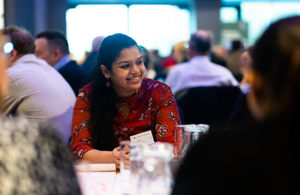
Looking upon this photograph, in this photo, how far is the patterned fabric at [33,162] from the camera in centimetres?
72

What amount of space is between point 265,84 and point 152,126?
4.53ft

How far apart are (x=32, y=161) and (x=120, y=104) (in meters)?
1.31

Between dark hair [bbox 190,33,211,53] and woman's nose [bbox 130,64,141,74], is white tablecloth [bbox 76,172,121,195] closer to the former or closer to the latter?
woman's nose [bbox 130,64,141,74]

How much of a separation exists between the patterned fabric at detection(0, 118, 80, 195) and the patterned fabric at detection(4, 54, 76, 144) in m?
1.67

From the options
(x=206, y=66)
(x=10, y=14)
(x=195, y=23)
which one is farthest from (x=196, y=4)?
(x=206, y=66)

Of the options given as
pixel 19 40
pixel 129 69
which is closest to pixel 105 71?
pixel 129 69

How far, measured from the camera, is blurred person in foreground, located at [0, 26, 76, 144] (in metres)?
2.45

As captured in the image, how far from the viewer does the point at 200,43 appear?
4.19 m

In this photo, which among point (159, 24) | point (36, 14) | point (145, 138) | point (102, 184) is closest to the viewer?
point (102, 184)

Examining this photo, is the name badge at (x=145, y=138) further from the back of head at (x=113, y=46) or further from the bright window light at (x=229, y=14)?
the bright window light at (x=229, y=14)

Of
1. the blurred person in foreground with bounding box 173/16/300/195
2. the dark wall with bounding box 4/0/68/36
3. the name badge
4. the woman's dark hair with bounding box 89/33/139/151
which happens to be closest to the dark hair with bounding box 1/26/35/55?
the woman's dark hair with bounding box 89/33/139/151

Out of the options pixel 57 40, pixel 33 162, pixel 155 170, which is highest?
pixel 57 40

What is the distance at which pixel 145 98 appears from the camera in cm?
208

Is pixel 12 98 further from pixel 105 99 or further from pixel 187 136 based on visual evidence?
pixel 187 136
